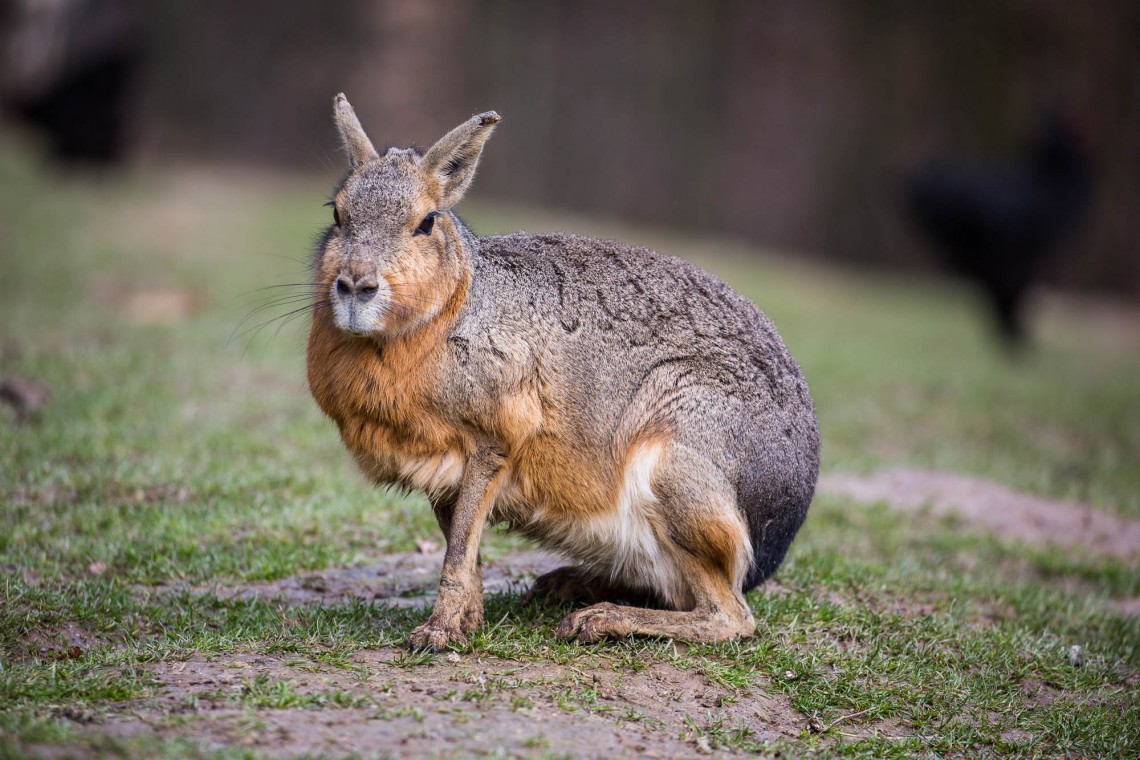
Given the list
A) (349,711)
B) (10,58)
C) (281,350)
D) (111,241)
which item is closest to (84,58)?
(10,58)

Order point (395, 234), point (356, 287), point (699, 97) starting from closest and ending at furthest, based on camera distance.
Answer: point (356, 287) → point (395, 234) → point (699, 97)

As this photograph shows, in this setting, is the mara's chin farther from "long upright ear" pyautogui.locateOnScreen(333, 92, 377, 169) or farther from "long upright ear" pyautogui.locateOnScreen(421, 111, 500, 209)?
"long upright ear" pyautogui.locateOnScreen(333, 92, 377, 169)

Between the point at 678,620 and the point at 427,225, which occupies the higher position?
the point at 427,225

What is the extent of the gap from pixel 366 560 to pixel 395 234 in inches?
79.3

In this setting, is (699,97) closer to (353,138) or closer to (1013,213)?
(1013,213)

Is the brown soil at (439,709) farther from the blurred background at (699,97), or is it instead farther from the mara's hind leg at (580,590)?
the blurred background at (699,97)

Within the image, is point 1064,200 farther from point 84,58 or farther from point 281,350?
point 84,58

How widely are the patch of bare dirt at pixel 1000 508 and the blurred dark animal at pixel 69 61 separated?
1029 cm

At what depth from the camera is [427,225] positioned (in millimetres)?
4066

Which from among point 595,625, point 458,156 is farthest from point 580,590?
point 458,156

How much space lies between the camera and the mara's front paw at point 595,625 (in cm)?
420

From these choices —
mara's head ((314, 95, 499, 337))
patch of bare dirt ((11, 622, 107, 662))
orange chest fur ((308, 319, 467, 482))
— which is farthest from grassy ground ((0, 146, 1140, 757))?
mara's head ((314, 95, 499, 337))

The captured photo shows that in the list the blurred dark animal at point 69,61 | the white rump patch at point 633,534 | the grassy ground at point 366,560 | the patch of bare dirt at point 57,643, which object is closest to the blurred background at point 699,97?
the blurred dark animal at point 69,61

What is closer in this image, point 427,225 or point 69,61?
point 427,225
